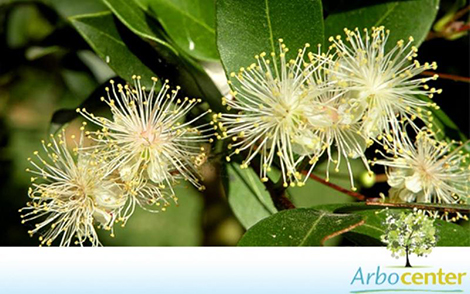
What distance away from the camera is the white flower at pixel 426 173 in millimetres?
1373

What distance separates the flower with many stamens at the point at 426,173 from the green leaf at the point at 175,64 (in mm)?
374

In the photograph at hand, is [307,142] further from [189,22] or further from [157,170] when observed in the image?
[189,22]

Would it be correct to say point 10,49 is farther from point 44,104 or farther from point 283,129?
point 283,129

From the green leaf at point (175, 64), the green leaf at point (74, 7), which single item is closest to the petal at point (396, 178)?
the green leaf at point (175, 64)

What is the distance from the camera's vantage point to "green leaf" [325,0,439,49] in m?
1.47

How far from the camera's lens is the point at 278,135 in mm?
1271

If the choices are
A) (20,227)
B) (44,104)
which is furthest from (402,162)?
(44,104)

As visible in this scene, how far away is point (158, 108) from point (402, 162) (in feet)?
1.63

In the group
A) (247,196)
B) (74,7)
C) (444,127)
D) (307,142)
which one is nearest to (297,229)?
(307,142)

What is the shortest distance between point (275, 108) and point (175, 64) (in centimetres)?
26

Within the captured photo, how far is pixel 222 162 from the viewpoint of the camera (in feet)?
4.68

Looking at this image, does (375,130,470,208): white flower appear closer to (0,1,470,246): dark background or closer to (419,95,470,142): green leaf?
(419,95,470,142): green leaf

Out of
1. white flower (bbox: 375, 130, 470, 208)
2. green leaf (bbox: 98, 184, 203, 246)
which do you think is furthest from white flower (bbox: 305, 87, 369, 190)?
green leaf (bbox: 98, 184, 203, 246)

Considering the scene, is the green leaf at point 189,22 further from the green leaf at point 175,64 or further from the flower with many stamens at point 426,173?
the flower with many stamens at point 426,173
